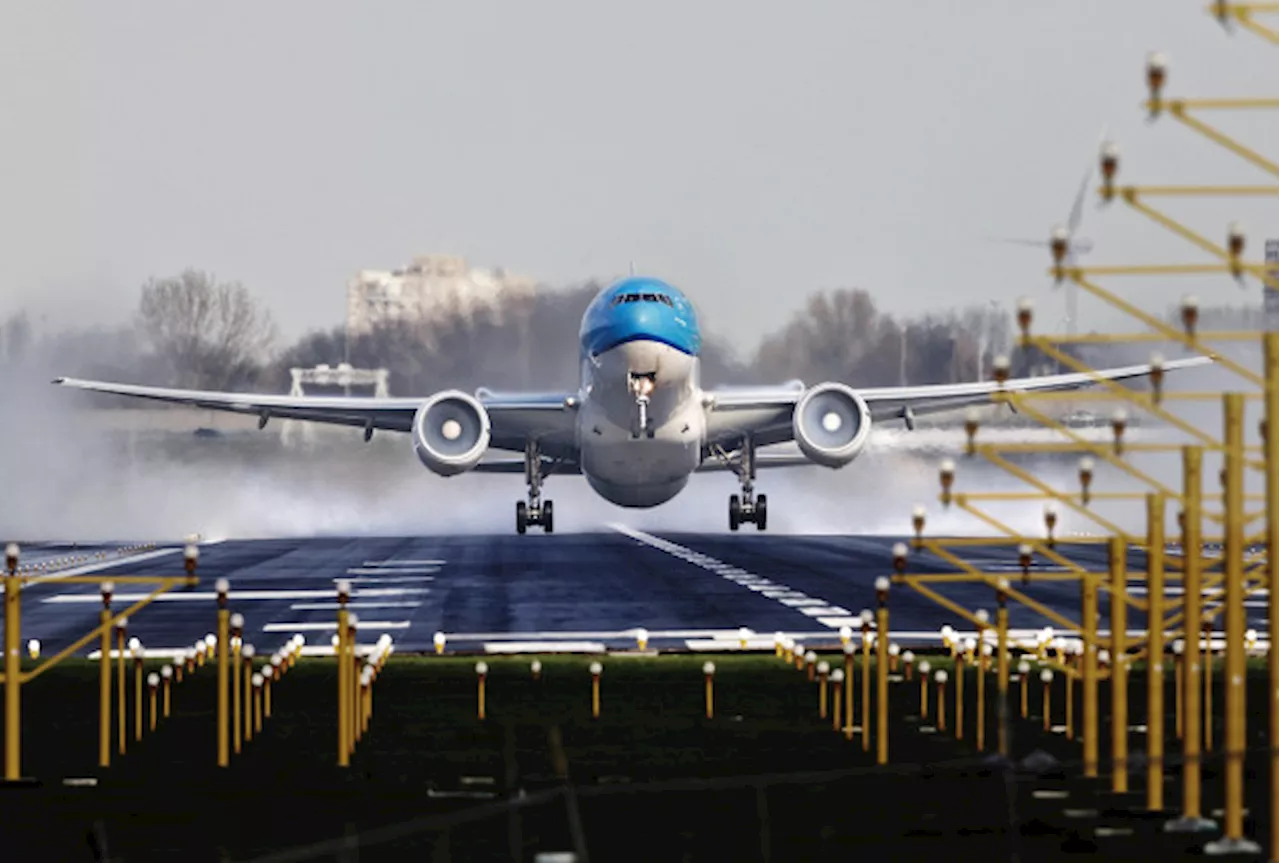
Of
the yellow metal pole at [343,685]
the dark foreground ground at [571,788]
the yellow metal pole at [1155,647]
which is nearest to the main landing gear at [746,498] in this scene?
the dark foreground ground at [571,788]

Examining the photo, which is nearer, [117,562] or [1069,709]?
[1069,709]

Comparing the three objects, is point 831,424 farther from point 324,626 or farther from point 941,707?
point 941,707

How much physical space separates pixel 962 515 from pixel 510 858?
235 ft

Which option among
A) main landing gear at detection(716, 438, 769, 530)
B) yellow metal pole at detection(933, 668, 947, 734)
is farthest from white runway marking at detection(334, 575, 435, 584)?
yellow metal pole at detection(933, 668, 947, 734)

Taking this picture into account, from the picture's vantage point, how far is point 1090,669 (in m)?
→ 16.5

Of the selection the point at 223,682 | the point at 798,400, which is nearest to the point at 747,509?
the point at 798,400

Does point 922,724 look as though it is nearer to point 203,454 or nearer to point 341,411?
point 341,411

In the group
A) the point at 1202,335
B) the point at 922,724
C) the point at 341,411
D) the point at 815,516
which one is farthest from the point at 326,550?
the point at 1202,335

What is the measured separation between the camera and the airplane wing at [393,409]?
5956 cm

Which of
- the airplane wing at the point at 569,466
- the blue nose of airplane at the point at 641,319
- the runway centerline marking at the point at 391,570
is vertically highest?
the blue nose of airplane at the point at 641,319

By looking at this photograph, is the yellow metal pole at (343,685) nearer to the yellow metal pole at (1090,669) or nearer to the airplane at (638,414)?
the yellow metal pole at (1090,669)

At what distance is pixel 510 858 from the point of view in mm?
14344

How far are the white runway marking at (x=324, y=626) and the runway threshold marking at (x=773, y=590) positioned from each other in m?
7.31

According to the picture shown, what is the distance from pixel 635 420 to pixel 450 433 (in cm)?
560
